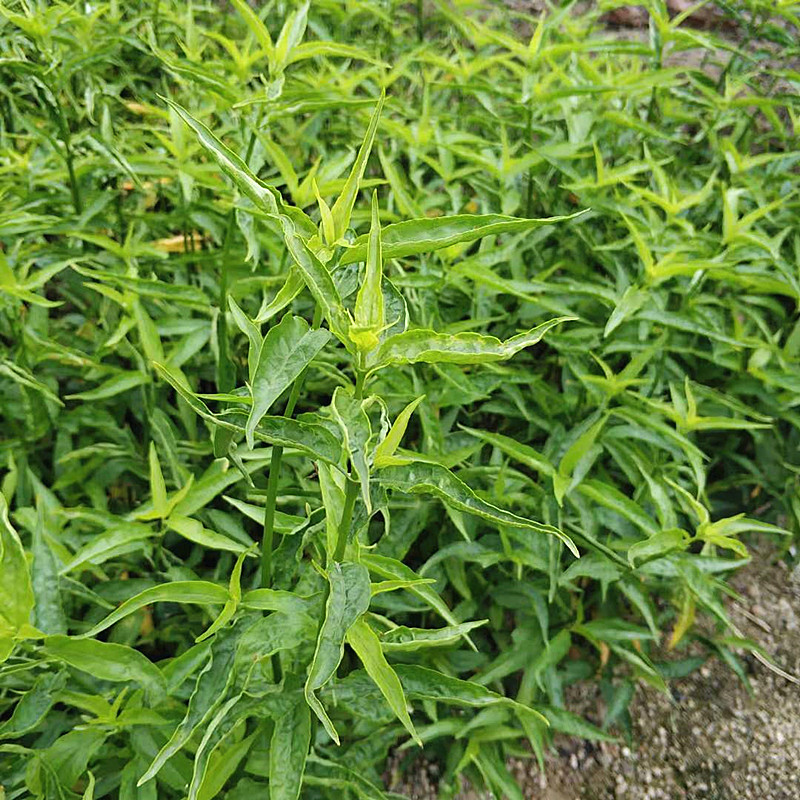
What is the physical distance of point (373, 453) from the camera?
90 cm

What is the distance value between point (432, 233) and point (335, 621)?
466 mm

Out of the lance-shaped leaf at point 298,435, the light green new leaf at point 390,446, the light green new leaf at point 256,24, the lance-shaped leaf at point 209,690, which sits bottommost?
the lance-shaped leaf at point 209,690

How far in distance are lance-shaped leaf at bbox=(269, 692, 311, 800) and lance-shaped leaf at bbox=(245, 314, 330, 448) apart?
1.54 feet

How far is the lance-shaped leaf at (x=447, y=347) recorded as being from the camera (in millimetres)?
843

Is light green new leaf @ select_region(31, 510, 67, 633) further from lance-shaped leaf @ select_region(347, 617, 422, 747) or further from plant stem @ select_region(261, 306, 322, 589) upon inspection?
lance-shaped leaf @ select_region(347, 617, 422, 747)

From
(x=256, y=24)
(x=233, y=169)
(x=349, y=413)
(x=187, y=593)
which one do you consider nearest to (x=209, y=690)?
(x=187, y=593)

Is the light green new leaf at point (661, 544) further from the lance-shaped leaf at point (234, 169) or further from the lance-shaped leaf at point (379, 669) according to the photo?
the lance-shaped leaf at point (234, 169)

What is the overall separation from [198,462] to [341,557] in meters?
0.81

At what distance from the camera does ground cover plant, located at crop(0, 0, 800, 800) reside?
1.02m

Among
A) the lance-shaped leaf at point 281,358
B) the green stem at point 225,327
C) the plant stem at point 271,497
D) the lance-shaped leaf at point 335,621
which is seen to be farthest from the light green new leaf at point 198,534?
the lance-shaped leaf at point 281,358

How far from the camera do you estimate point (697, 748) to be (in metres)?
1.88

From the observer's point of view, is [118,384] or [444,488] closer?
[444,488]

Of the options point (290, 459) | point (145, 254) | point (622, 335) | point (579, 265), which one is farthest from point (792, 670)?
point (145, 254)

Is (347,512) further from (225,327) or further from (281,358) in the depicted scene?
(225,327)
